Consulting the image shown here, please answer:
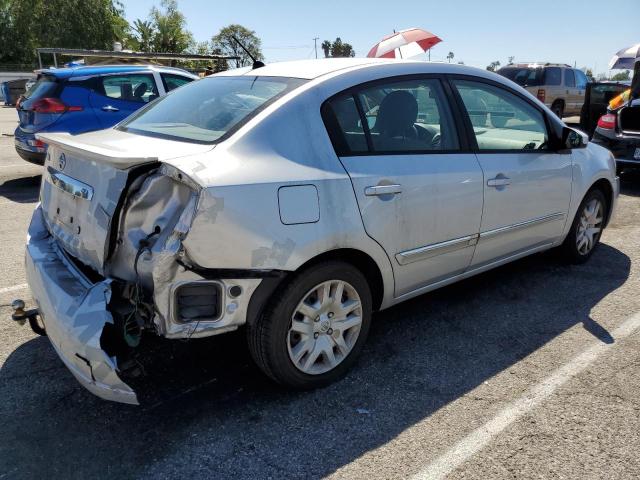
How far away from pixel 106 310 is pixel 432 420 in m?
1.60

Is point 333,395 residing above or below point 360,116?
below

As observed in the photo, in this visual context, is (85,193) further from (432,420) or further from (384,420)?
(432,420)

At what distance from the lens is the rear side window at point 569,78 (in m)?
15.4

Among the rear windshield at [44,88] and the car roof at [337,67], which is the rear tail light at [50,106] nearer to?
the rear windshield at [44,88]

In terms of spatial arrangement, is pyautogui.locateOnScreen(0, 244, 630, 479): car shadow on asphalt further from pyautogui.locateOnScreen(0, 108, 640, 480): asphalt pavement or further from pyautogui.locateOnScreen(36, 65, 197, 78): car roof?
pyautogui.locateOnScreen(36, 65, 197, 78): car roof

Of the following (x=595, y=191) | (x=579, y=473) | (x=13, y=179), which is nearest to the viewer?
(x=579, y=473)

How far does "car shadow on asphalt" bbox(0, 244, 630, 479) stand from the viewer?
2359 millimetres

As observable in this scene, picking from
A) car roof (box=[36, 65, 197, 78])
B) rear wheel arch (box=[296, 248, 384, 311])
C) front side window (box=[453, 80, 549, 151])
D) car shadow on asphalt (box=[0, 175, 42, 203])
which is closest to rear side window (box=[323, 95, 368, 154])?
rear wheel arch (box=[296, 248, 384, 311])

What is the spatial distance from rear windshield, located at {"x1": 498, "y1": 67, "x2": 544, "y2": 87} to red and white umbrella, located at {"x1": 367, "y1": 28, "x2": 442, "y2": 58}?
6551 millimetres

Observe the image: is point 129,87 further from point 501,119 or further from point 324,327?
point 324,327

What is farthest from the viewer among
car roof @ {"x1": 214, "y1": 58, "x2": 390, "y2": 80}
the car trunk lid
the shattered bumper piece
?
car roof @ {"x1": 214, "y1": 58, "x2": 390, "y2": 80}

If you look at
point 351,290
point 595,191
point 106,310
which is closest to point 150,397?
point 106,310

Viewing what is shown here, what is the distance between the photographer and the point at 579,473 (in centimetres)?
229

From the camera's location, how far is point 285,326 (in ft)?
8.55
